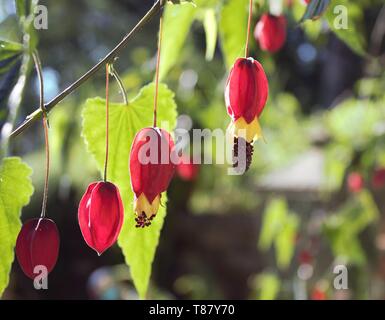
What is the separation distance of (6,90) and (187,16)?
0.42m

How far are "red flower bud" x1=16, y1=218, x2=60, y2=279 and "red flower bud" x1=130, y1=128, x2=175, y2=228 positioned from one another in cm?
8

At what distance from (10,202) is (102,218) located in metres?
0.09

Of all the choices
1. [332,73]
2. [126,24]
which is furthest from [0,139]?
[126,24]

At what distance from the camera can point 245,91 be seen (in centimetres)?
51

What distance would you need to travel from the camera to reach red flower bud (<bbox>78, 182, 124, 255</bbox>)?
510mm

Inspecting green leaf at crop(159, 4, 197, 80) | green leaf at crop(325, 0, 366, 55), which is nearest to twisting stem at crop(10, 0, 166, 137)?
green leaf at crop(325, 0, 366, 55)

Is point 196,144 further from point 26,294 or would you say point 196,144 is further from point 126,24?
point 126,24

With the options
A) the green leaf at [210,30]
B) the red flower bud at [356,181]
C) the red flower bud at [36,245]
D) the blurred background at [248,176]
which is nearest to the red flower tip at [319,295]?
the blurred background at [248,176]

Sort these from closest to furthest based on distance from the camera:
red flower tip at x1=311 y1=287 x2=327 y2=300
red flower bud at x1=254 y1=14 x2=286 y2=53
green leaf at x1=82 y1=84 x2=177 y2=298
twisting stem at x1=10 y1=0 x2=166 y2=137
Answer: twisting stem at x1=10 y1=0 x2=166 y2=137
green leaf at x1=82 y1=84 x2=177 y2=298
red flower bud at x1=254 y1=14 x2=286 y2=53
red flower tip at x1=311 y1=287 x2=327 y2=300

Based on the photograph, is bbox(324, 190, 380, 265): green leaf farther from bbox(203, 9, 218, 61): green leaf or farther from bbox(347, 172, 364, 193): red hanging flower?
bbox(203, 9, 218, 61): green leaf

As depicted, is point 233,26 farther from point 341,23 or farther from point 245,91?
point 245,91

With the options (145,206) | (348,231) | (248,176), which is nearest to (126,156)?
(145,206)

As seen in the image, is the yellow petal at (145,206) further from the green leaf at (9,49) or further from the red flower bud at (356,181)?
the red flower bud at (356,181)

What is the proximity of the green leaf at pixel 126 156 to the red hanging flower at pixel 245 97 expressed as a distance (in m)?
0.11
